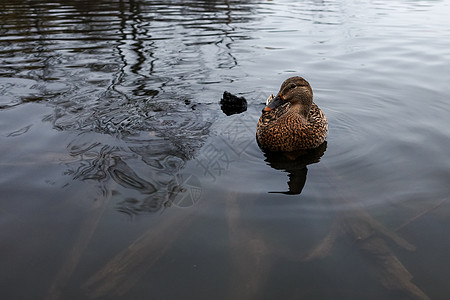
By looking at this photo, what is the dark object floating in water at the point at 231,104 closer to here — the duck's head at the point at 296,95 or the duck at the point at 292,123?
the duck at the point at 292,123

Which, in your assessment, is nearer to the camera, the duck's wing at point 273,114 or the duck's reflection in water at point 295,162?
the duck's reflection in water at point 295,162

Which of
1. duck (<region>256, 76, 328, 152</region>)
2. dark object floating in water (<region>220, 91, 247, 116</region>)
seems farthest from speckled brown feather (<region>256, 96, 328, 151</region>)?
dark object floating in water (<region>220, 91, 247, 116</region>)

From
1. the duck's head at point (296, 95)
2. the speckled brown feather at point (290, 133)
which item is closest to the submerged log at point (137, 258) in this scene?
the speckled brown feather at point (290, 133)

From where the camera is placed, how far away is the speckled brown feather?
5.25 m

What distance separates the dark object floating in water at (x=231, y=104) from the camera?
6.47 metres

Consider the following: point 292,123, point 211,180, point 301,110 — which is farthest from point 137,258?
point 301,110

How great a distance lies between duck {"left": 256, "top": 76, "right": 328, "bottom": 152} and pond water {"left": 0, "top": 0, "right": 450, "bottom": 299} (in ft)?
0.66

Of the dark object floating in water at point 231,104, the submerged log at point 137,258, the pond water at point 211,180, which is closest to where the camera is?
the submerged log at point 137,258

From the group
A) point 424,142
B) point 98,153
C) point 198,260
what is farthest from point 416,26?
point 198,260

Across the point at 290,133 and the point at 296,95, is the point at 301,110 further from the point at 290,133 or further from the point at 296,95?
the point at 290,133

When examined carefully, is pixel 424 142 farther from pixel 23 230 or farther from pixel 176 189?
pixel 23 230

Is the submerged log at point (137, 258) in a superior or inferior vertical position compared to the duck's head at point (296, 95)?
inferior

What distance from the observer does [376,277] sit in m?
3.03

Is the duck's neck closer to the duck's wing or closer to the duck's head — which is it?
the duck's head
